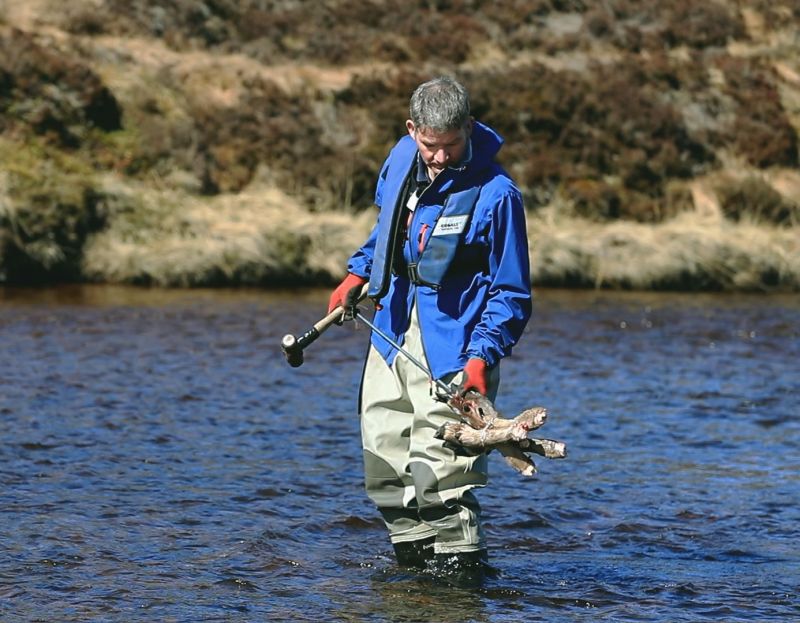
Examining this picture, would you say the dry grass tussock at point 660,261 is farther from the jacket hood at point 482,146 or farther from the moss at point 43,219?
the jacket hood at point 482,146

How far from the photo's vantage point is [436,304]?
234 inches

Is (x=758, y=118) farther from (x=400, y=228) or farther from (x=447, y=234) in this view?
(x=447, y=234)

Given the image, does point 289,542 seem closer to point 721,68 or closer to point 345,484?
point 345,484

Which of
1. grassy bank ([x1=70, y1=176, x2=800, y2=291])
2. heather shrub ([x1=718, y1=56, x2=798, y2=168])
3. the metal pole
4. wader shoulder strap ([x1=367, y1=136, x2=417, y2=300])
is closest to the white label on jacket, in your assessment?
wader shoulder strap ([x1=367, y1=136, x2=417, y2=300])

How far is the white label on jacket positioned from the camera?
5.76 m

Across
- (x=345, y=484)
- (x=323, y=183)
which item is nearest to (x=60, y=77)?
(x=323, y=183)

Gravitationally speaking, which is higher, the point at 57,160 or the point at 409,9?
the point at 409,9

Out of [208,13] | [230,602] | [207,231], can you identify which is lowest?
[230,602]

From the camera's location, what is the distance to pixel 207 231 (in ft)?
68.4

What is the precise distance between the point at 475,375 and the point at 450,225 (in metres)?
0.63

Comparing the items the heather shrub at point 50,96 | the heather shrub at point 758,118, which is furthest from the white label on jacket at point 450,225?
the heather shrub at point 758,118

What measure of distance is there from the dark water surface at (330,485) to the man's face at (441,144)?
1861 millimetres

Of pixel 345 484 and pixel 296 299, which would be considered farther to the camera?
pixel 296 299

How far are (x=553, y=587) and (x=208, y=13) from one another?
2602cm
